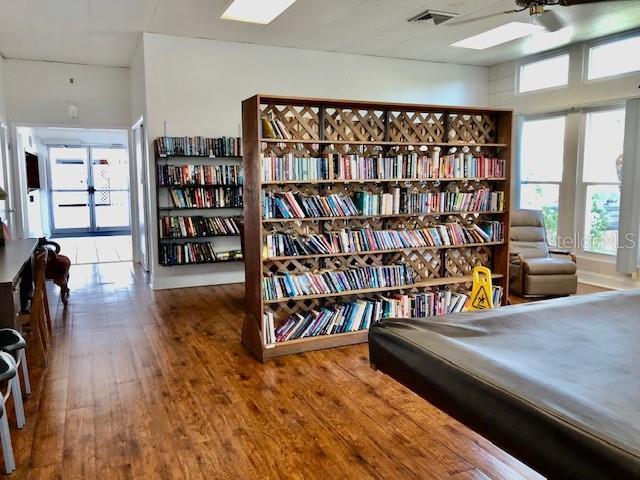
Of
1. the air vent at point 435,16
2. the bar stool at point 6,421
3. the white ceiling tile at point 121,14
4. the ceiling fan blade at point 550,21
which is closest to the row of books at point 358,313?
the bar stool at point 6,421

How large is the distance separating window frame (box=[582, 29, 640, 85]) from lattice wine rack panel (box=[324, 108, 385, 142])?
11.8ft

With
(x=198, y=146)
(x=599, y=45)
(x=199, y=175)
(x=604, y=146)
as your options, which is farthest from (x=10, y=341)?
(x=599, y=45)

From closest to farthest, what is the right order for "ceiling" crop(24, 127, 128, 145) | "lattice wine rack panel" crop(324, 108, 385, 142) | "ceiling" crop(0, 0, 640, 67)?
"lattice wine rack panel" crop(324, 108, 385, 142)
"ceiling" crop(0, 0, 640, 67)
"ceiling" crop(24, 127, 128, 145)

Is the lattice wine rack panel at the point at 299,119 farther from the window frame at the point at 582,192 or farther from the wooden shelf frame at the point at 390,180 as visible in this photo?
the window frame at the point at 582,192

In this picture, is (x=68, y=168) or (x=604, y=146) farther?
(x=68, y=168)

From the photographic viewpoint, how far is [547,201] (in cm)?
718

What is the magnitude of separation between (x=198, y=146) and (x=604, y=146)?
503 centimetres

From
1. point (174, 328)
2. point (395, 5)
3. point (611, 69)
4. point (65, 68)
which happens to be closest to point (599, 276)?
point (611, 69)

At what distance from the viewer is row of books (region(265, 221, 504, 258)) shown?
3.89 meters

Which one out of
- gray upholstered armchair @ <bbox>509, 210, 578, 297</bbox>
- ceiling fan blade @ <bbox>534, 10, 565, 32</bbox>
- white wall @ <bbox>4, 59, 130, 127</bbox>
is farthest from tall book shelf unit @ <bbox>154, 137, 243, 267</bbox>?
ceiling fan blade @ <bbox>534, 10, 565, 32</bbox>

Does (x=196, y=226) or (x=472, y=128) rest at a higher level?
(x=472, y=128)

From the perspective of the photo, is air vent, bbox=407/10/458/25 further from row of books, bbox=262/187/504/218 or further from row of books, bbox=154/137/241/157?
row of books, bbox=154/137/241/157

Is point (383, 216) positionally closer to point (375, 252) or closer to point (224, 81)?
point (375, 252)

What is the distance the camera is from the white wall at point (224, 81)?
236 inches
